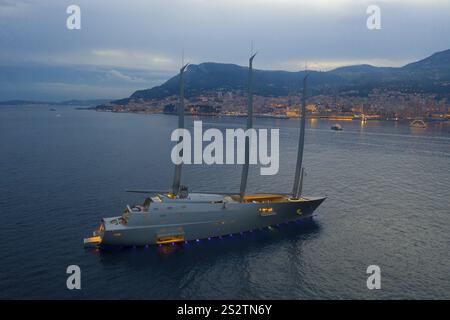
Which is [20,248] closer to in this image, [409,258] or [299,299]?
[299,299]

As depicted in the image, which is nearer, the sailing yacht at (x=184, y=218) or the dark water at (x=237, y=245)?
A: the dark water at (x=237, y=245)

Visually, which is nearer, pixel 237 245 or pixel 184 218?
pixel 184 218


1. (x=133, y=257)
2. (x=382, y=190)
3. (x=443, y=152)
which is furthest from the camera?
(x=443, y=152)

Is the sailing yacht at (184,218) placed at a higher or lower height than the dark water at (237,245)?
higher

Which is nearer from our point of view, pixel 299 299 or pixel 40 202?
pixel 299 299

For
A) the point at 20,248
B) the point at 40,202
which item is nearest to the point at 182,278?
the point at 20,248

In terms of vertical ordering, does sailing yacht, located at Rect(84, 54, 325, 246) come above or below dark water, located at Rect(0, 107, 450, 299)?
above

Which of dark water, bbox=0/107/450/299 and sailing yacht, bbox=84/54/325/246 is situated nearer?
dark water, bbox=0/107/450/299

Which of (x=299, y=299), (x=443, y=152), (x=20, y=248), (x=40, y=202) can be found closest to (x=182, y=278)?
(x=299, y=299)

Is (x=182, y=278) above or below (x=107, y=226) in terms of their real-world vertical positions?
below

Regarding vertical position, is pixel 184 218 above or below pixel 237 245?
above
